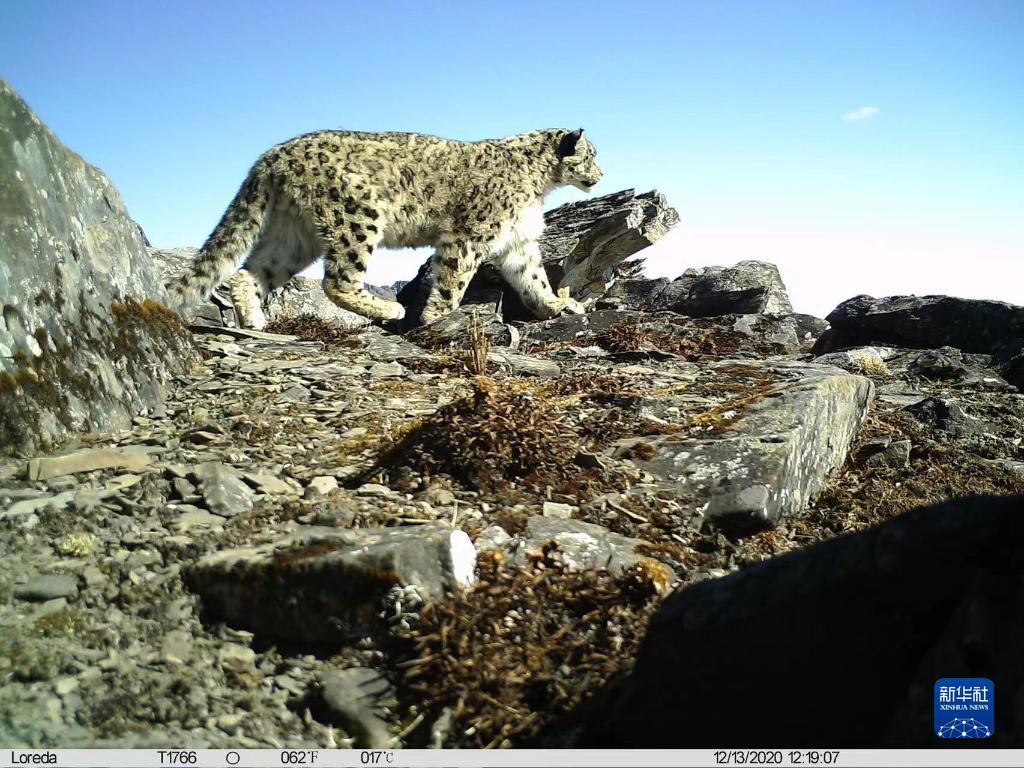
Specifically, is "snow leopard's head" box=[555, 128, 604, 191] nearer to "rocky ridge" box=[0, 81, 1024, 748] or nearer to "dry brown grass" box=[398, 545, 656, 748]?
"rocky ridge" box=[0, 81, 1024, 748]

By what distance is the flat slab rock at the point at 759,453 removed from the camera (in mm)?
5223

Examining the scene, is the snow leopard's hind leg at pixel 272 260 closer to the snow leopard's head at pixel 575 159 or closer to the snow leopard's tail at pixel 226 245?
the snow leopard's tail at pixel 226 245

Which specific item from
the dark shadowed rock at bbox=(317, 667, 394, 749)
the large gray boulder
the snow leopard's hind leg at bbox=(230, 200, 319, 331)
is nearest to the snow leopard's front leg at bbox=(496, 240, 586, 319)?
the snow leopard's hind leg at bbox=(230, 200, 319, 331)

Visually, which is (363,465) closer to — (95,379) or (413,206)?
(95,379)

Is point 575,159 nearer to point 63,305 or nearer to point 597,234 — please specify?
point 597,234

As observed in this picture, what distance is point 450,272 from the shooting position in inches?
484

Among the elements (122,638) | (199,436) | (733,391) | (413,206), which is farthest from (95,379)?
(413,206)

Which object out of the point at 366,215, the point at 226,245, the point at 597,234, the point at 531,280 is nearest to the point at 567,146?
the point at 597,234

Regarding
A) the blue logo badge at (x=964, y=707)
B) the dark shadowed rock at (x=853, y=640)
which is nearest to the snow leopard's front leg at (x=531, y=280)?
the dark shadowed rock at (x=853, y=640)

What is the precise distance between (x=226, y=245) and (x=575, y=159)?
6.43m

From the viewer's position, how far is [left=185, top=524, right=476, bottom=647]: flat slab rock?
3840mm

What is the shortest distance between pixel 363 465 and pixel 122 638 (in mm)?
2197

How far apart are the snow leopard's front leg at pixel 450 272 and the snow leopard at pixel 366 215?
0.05ft

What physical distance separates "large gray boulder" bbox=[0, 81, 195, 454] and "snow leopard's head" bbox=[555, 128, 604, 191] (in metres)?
8.48
